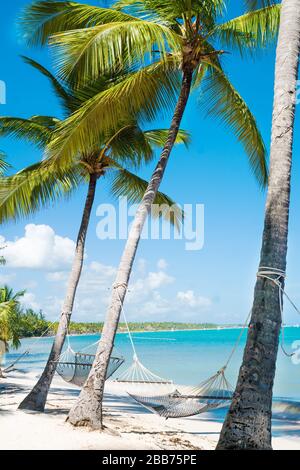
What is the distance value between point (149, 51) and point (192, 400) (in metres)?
3.83

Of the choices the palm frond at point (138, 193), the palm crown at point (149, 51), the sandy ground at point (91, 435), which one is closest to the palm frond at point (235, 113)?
the palm crown at point (149, 51)

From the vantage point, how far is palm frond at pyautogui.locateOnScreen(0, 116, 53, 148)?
7914mm

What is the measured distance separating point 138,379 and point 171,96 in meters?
3.53

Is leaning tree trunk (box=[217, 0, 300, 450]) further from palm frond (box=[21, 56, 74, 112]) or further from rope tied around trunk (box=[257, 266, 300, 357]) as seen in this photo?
palm frond (box=[21, 56, 74, 112])

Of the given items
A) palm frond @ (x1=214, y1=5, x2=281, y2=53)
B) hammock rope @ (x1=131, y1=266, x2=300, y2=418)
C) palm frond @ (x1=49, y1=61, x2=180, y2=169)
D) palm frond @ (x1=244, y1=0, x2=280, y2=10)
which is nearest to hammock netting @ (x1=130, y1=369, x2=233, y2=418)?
hammock rope @ (x1=131, y1=266, x2=300, y2=418)

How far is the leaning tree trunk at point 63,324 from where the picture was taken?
23.3ft

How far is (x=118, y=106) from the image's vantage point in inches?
251

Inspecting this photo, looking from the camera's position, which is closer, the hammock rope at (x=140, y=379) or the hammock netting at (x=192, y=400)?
the hammock netting at (x=192, y=400)

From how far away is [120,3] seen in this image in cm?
686

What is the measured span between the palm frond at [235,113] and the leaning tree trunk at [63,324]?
7.13 feet

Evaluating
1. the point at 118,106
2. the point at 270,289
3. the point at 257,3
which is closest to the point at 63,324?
the point at 118,106

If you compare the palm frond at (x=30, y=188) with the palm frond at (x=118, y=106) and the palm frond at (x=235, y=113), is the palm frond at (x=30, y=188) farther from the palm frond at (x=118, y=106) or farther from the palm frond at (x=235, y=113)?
the palm frond at (x=235, y=113)

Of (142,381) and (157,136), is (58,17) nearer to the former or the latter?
(157,136)

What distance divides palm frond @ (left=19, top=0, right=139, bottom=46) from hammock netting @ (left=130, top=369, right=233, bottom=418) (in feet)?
14.1
